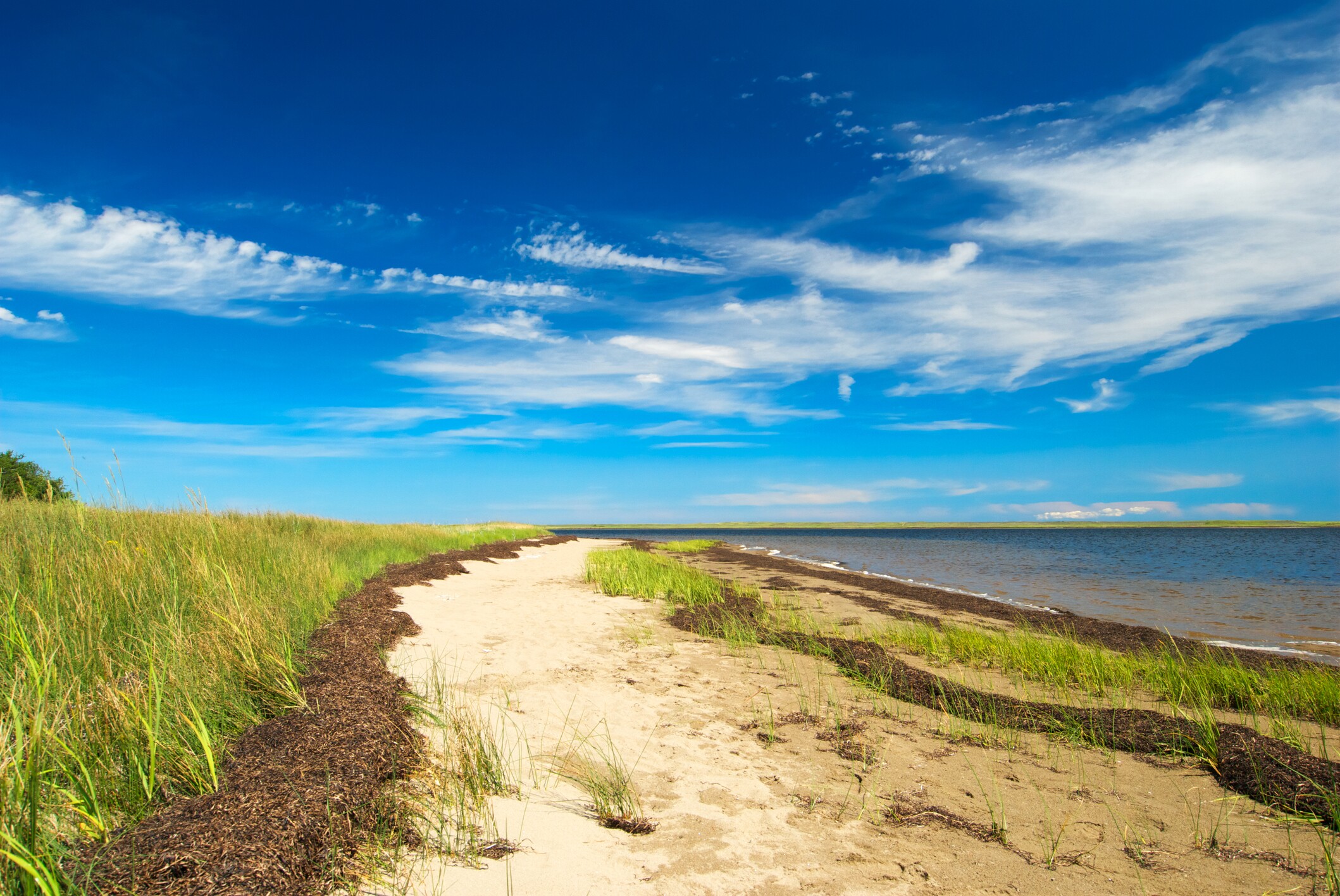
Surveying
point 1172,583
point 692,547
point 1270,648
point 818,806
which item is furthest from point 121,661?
point 692,547

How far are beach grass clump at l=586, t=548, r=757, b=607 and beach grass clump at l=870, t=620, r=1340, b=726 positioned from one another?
4.19 meters

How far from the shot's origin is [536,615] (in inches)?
437

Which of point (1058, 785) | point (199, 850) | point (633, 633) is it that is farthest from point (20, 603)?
point (1058, 785)

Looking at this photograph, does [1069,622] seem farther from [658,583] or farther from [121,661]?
[121,661]

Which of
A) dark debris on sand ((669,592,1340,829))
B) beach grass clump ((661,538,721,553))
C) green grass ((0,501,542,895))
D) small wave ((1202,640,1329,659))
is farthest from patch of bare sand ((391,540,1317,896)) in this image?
beach grass clump ((661,538,721,553))

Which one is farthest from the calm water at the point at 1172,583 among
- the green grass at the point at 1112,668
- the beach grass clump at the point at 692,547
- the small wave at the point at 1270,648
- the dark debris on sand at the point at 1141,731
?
the dark debris on sand at the point at 1141,731

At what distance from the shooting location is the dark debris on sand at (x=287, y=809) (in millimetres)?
2459

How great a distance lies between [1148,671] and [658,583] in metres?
9.87

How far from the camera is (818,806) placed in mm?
4285

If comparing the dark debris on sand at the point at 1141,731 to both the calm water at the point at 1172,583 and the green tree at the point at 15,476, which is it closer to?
the calm water at the point at 1172,583

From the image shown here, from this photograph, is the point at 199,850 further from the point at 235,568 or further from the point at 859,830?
the point at 235,568

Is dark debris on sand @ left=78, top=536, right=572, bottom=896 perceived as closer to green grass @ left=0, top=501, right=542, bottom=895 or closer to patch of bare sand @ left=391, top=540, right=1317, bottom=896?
green grass @ left=0, top=501, right=542, bottom=895

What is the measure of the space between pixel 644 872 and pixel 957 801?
2.55 meters

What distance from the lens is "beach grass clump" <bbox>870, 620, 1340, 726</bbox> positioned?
7.28 m
